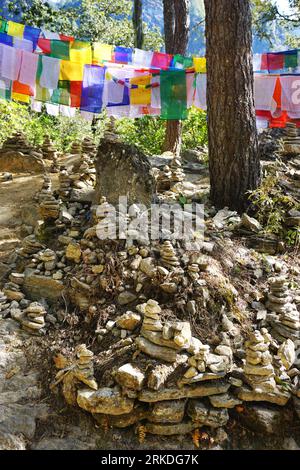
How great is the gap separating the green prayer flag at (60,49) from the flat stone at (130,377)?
20.5 feet

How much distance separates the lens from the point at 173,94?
768 cm

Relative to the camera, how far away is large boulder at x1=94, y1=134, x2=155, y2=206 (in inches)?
192

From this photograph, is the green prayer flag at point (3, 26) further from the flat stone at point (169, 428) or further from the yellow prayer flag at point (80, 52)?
the flat stone at point (169, 428)

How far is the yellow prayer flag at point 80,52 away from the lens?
7.46m

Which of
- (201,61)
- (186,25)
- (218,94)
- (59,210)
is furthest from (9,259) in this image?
(186,25)

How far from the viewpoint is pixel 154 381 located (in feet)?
10.1

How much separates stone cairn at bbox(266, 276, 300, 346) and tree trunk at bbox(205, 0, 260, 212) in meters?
1.64

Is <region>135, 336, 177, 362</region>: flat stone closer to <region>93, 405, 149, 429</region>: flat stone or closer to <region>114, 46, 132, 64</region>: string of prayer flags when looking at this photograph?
<region>93, 405, 149, 429</region>: flat stone

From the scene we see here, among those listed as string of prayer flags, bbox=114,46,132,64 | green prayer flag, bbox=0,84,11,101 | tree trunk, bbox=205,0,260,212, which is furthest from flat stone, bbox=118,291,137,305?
string of prayer flags, bbox=114,46,132,64

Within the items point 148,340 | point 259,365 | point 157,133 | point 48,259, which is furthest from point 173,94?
point 259,365

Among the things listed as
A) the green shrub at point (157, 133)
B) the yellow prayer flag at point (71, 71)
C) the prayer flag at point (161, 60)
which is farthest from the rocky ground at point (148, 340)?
the green shrub at point (157, 133)

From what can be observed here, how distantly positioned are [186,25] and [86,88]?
2.88 metres

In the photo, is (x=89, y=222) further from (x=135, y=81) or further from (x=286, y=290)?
(x=135, y=81)
